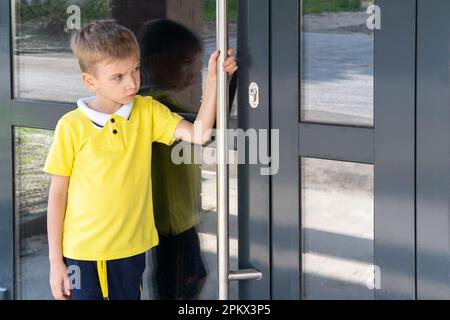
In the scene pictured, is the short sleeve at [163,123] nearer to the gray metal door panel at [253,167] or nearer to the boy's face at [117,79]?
the boy's face at [117,79]

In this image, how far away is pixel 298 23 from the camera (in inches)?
105

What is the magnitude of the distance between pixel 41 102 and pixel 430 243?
1.53 metres

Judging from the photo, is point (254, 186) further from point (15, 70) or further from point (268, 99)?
point (15, 70)

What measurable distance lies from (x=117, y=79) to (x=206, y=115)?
11.7 inches

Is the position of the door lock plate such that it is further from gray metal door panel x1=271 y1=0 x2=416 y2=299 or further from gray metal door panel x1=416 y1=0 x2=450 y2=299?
gray metal door panel x1=416 y1=0 x2=450 y2=299

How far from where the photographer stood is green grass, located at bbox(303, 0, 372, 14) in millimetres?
2553

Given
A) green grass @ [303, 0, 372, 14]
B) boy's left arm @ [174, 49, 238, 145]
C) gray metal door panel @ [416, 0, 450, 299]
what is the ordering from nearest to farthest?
gray metal door panel @ [416, 0, 450, 299] < green grass @ [303, 0, 372, 14] < boy's left arm @ [174, 49, 238, 145]

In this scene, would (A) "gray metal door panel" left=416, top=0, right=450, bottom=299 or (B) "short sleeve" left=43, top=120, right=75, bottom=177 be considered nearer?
(A) "gray metal door panel" left=416, top=0, right=450, bottom=299

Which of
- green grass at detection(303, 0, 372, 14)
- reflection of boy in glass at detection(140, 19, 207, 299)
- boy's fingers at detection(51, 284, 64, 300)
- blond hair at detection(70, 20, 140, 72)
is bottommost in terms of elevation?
boy's fingers at detection(51, 284, 64, 300)

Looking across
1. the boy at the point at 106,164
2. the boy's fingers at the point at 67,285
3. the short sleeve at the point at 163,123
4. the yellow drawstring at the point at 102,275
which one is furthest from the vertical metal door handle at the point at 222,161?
the boy's fingers at the point at 67,285

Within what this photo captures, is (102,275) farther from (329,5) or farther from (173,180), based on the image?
(329,5)

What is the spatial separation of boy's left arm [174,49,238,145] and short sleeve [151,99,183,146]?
2 cm

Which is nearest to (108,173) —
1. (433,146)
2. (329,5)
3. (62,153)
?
(62,153)

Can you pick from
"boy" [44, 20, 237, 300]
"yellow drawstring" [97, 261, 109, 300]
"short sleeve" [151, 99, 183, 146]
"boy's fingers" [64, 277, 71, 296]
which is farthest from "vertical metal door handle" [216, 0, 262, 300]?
"boy's fingers" [64, 277, 71, 296]
